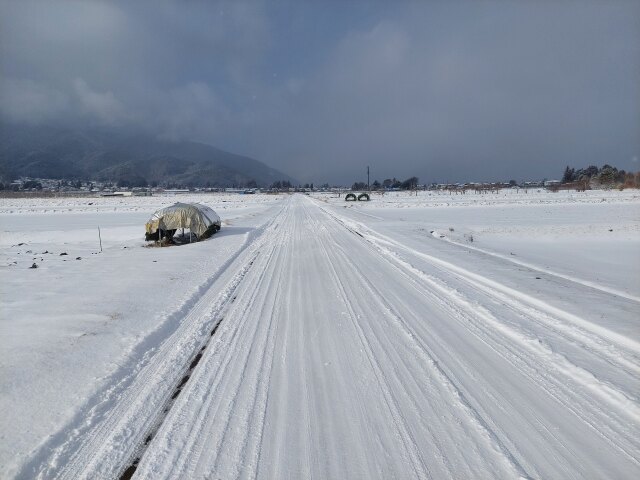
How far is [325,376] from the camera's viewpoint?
4500 millimetres

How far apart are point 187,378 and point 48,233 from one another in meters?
27.7

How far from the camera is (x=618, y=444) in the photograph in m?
3.28

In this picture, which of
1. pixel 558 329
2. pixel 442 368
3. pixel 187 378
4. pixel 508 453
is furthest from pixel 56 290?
pixel 558 329

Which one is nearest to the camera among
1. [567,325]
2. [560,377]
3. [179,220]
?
[560,377]

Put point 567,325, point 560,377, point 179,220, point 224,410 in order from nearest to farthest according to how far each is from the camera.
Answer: point 224,410, point 560,377, point 567,325, point 179,220

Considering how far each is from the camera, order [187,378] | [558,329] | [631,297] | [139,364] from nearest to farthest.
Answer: [187,378]
[139,364]
[558,329]
[631,297]

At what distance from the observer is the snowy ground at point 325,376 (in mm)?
3184

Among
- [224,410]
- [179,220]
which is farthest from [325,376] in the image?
[179,220]

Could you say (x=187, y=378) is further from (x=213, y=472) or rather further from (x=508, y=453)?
(x=508, y=453)

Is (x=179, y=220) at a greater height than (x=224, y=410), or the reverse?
(x=179, y=220)

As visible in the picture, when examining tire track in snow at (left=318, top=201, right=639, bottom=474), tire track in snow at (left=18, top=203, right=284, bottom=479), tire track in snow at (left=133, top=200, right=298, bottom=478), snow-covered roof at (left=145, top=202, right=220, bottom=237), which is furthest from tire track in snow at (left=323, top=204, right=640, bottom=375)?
snow-covered roof at (left=145, top=202, right=220, bottom=237)

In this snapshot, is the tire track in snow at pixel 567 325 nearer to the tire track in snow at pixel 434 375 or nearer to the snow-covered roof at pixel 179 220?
the tire track in snow at pixel 434 375

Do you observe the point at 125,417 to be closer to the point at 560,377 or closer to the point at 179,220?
the point at 560,377

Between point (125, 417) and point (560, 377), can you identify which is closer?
point (125, 417)
